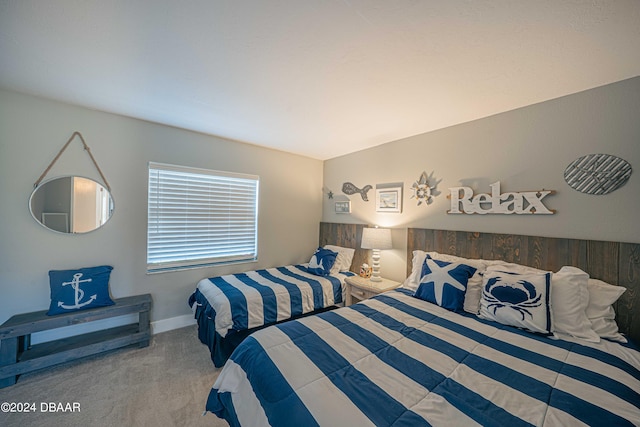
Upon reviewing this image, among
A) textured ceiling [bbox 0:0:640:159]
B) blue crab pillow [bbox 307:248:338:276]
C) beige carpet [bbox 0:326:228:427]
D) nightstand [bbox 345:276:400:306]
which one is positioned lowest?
beige carpet [bbox 0:326:228:427]

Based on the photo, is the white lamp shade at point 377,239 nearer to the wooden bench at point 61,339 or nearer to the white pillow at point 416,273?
the white pillow at point 416,273

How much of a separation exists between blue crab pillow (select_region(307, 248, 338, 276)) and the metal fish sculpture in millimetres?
953

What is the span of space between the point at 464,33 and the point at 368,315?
74.1 inches

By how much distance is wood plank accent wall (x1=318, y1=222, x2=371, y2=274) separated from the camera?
3.49 meters

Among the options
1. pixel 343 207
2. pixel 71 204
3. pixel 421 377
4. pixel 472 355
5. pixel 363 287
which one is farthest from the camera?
pixel 343 207

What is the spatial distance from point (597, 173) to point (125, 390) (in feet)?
13.1

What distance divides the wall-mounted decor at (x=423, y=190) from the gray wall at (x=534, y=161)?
63mm

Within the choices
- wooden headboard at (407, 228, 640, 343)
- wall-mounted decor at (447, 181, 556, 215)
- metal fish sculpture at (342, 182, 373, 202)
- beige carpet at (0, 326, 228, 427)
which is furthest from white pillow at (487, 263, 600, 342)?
beige carpet at (0, 326, 228, 427)

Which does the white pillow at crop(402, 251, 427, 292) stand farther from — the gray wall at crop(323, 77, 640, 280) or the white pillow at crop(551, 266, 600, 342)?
the white pillow at crop(551, 266, 600, 342)

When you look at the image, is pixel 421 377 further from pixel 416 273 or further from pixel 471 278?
pixel 416 273

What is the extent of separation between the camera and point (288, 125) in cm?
270

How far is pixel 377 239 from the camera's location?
2.92 meters

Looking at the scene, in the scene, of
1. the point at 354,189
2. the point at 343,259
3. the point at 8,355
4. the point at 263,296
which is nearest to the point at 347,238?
the point at 343,259

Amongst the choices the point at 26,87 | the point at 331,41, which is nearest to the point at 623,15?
the point at 331,41
